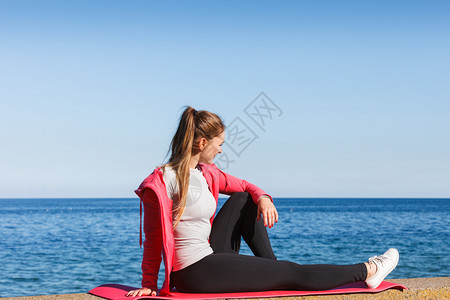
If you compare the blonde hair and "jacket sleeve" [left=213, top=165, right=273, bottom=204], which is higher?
the blonde hair

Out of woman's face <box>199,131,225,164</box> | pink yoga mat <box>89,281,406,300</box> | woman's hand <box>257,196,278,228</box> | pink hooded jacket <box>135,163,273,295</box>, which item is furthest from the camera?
woman's hand <box>257,196,278,228</box>

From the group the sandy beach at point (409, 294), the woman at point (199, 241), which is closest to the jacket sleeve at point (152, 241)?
the woman at point (199, 241)

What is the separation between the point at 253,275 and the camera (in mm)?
3408

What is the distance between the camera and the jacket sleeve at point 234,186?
388 centimetres

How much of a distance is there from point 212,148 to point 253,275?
963mm

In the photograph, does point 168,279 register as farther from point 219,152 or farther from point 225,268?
point 219,152

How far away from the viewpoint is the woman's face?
353 cm

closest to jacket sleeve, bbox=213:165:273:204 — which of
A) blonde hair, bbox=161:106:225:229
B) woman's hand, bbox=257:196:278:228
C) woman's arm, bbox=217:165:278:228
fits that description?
woman's arm, bbox=217:165:278:228

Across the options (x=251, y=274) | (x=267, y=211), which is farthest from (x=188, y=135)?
(x=251, y=274)

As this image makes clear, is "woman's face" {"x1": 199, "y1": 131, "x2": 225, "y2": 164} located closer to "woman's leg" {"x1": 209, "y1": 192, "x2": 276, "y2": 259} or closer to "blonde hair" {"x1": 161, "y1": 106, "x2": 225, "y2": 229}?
"blonde hair" {"x1": 161, "y1": 106, "x2": 225, "y2": 229}

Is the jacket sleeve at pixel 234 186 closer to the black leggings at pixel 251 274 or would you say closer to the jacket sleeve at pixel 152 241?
the black leggings at pixel 251 274

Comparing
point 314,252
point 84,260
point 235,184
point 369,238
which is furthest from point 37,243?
point 235,184

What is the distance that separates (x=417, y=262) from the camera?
1975 cm

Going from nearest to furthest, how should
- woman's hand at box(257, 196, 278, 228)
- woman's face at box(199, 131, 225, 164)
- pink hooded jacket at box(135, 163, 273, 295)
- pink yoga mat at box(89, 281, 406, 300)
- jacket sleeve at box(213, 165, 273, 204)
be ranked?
pink hooded jacket at box(135, 163, 273, 295), pink yoga mat at box(89, 281, 406, 300), woman's face at box(199, 131, 225, 164), woman's hand at box(257, 196, 278, 228), jacket sleeve at box(213, 165, 273, 204)
